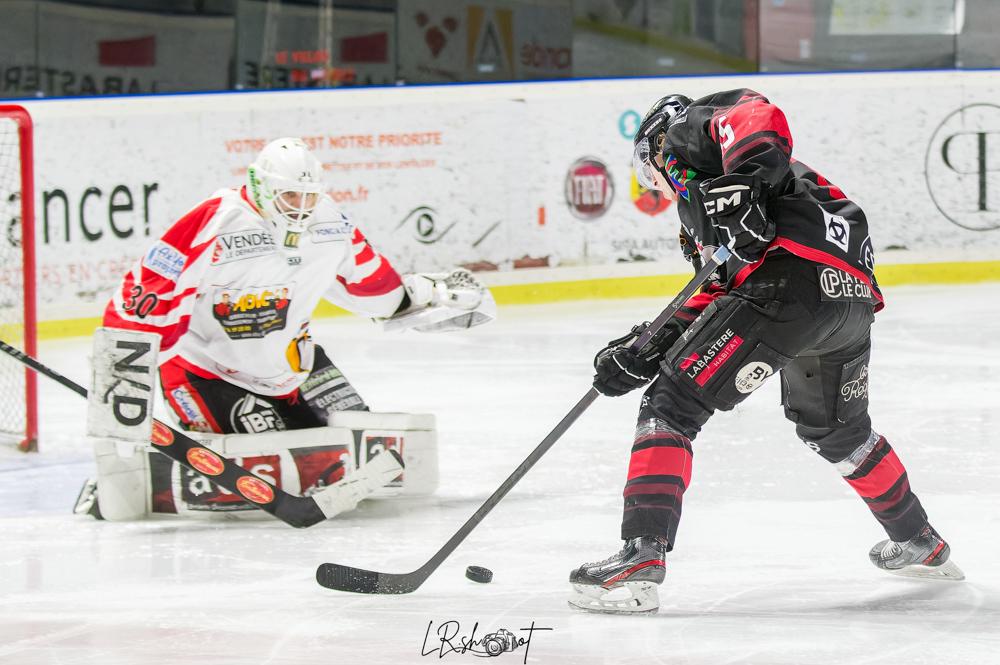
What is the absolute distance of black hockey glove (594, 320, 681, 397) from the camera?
2.67m

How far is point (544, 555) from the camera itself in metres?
3.15

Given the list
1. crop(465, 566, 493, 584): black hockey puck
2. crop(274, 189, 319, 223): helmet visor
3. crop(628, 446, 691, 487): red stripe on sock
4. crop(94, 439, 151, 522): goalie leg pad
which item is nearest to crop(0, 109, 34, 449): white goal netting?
crop(94, 439, 151, 522): goalie leg pad

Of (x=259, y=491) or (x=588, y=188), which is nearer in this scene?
(x=259, y=491)

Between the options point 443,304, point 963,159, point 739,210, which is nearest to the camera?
point 739,210

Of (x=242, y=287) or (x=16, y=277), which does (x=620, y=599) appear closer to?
(x=242, y=287)

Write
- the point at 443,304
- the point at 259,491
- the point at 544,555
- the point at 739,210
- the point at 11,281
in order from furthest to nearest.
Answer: the point at 11,281
the point at 443,304
the point at 259,491
the point at 544,555
the point at 739,210

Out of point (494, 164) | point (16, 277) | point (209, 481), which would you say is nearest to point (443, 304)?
point (209, 481)

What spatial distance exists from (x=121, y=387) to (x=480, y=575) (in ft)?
3.11

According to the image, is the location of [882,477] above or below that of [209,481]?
above

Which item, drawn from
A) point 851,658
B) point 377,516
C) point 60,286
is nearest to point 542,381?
point 377,516

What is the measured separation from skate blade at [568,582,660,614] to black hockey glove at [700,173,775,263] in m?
0.63

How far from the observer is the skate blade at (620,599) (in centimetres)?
264

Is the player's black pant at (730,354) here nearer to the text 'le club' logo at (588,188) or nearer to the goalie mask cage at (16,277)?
the goalie mask cage at (16,277)

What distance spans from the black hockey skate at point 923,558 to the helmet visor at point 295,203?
1.58 metres
